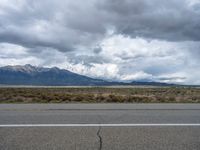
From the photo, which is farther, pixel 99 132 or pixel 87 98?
pixel 87 98

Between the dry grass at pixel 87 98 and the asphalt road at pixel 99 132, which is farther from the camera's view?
the dry grass at pixel 87 98

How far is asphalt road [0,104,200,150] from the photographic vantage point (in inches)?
222

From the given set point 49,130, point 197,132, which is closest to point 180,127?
point 197,132

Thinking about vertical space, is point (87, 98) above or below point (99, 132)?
above

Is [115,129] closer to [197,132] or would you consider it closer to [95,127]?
[95,127]

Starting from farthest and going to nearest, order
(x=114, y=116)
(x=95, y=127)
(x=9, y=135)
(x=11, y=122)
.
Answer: (x=114, y=116) < (x=11, y=122) < (x=95, y=127) < (x=9, y=135)

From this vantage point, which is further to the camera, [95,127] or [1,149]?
[95,127]

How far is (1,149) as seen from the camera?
5352mm

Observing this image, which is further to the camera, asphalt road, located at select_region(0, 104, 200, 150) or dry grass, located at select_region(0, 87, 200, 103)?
dry grass, located at select_region(0, 87, 200, 103)

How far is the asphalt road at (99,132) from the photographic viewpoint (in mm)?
5648

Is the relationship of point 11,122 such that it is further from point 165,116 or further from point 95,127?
point 165,116

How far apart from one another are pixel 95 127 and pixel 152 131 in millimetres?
1446

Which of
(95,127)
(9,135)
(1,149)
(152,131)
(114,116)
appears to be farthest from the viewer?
(114,116)

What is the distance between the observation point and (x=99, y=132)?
6.82m
